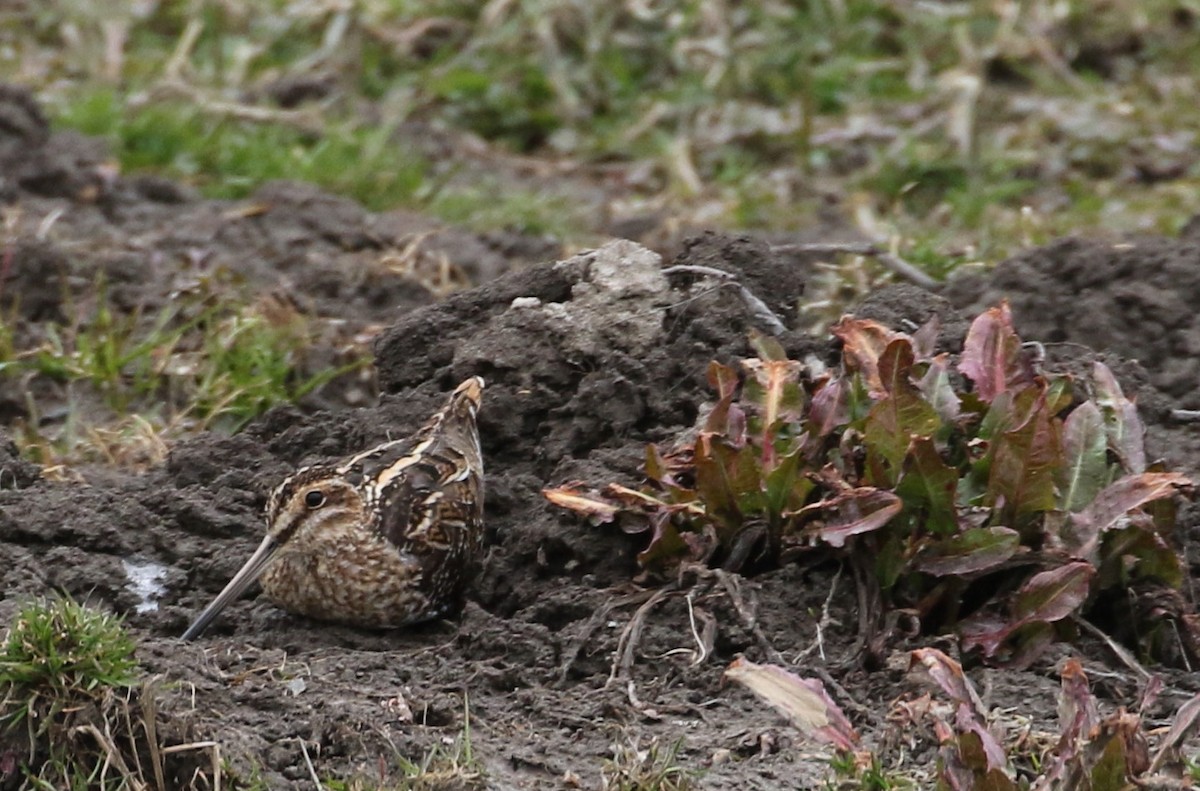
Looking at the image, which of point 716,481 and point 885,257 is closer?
point 716,481

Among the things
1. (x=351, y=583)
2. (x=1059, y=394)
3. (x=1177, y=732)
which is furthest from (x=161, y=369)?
(x=1177, y=732)

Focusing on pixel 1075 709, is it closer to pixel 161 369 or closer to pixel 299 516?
pixel 299 516

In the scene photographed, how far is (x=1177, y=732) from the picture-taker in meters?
3.84

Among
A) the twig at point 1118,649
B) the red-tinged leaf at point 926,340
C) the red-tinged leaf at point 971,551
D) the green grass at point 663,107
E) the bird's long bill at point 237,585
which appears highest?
the red-tinged leaf at point 926,340

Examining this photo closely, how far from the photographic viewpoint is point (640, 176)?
10.4 meters

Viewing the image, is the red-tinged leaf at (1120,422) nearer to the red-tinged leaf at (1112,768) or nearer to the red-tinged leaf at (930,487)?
the red-tinged leaf at (930,487)

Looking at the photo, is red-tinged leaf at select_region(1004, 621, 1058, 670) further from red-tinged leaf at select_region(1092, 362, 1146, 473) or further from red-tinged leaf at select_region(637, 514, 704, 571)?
red-tinged leaf at select_region(637, 514, 704, 571)

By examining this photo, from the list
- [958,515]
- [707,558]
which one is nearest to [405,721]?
[707,558]

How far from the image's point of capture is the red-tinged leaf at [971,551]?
14.8 ft

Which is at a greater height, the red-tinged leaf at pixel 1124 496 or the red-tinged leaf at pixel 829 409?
the red-tinged leaf at pixel 829 409

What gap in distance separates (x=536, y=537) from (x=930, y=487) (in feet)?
3.53

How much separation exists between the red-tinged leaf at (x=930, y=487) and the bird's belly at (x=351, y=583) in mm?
1302

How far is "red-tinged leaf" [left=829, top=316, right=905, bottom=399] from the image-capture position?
4.92m

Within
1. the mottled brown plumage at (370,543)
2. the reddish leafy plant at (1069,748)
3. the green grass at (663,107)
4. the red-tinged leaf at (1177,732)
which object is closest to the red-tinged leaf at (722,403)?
the mottled brown plumage at (370,543)
